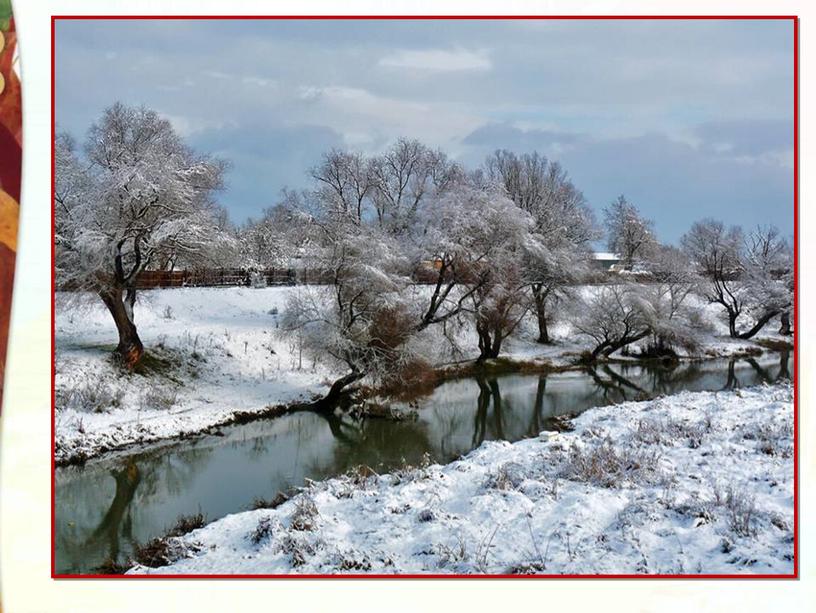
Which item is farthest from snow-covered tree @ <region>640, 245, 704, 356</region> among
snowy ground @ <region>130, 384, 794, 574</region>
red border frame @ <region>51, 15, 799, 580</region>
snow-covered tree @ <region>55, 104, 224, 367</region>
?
red border frame @ <region>51, 15, 799, 580</region>

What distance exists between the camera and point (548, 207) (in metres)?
29.6

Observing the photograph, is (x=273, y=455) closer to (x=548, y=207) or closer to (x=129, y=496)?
(x=129, y=496)

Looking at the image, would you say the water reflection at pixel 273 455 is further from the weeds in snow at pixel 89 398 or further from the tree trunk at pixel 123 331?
the tree trunk at pixel 123 331

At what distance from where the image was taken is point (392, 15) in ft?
20.4

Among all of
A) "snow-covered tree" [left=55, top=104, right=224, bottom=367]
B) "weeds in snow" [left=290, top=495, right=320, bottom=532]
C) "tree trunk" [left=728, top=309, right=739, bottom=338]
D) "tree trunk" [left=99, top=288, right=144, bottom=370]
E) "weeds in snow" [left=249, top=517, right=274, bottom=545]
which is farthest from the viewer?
"tree trunk" [left=728, top=309, right=739, bottom=338]

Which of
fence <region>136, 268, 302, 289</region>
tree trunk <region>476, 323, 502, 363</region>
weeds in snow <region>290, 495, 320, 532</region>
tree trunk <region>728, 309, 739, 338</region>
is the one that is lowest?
weeds in snow <region>290, 495, 320, 532</region>

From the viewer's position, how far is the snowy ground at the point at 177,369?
45.0ft

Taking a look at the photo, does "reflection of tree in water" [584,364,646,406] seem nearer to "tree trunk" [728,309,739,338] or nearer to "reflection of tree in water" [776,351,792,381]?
"reflection of tree in water" [776,351,792,381]

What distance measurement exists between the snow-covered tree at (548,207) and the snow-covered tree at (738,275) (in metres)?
4.64

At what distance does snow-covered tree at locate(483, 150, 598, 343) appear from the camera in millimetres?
27188

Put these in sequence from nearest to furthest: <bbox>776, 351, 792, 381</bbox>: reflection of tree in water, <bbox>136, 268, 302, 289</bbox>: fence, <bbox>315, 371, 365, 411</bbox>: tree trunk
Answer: <bbox>315, 371, 365, 411</bbox>: tree trunk
<bbox>776, 351, 792, 381</bbox>: reflection of tree in water
<bbox>136, 268, 302, 289</bbox>: fence

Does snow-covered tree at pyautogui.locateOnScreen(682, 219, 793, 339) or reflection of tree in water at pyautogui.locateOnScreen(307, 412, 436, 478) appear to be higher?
snow-covered tree at pyautogui.locateOnScreen(682, 219, 793, 339)

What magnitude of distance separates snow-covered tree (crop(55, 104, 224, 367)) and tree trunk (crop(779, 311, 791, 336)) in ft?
70.1

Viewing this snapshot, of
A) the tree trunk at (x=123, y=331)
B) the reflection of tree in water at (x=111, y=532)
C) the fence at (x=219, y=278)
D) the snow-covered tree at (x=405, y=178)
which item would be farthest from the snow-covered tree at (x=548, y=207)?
the reflection of tree in water at (x=111, y=532)
